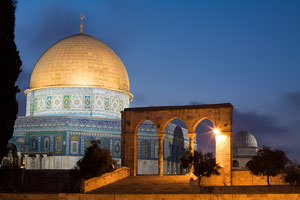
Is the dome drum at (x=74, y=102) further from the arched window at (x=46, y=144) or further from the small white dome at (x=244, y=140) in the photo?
the small white dome at (x=244, y=140)

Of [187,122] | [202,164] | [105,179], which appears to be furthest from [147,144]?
[202,164]

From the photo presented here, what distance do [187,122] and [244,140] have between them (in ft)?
126

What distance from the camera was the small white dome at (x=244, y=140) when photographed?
6600 cm

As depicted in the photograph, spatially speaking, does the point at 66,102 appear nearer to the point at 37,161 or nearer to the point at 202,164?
the point at 37,161

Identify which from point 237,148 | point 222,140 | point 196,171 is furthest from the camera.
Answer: point 237,148

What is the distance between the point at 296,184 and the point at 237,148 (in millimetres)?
41755

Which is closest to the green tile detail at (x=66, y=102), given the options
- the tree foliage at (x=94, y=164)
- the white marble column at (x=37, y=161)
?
the white marble column at (x=37, y=161)

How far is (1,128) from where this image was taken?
20719 mm

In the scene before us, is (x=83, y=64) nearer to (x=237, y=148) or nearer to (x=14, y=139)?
(x=14, y=139)

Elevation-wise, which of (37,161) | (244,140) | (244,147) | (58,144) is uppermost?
(244,140)

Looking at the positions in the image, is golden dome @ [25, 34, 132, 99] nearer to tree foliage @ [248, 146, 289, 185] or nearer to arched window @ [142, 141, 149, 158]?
arched window @ [142, 141, 149, 158]

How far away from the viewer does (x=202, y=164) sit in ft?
80.0

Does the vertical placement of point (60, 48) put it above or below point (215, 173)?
above

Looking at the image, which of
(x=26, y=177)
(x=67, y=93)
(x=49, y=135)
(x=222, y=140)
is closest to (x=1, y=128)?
(x=26, y=177)
